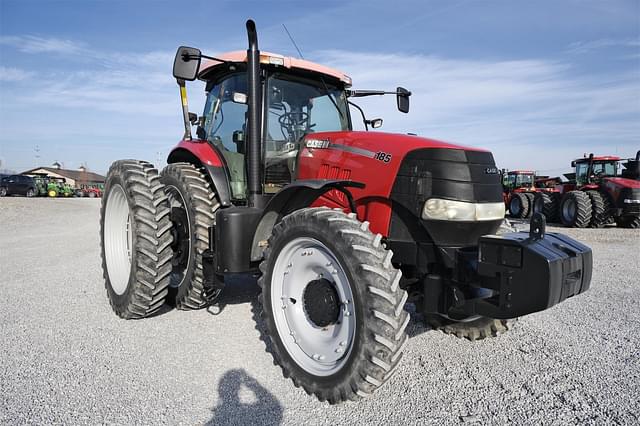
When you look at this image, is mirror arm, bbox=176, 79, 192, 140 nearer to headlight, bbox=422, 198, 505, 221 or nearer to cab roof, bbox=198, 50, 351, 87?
cab roof, bbox=198, 50, 351, 87

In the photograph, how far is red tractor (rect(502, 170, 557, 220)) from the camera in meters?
16.7

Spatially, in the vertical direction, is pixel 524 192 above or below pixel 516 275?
below

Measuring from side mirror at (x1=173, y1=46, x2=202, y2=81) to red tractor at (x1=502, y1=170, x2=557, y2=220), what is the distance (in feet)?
44.9

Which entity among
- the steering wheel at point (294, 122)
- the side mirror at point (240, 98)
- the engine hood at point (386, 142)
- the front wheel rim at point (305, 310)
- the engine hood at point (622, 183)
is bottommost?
the front wheel rim at point (305, 310)

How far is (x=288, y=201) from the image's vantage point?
129 inches

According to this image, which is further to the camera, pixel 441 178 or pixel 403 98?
pixel 403 98

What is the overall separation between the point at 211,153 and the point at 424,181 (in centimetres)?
226

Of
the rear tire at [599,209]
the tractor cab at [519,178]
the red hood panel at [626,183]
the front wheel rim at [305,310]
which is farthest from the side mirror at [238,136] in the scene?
the tractor cab at [519,178]

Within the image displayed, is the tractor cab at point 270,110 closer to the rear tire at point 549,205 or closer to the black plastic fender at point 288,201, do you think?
the black plastic fender at point 288,201

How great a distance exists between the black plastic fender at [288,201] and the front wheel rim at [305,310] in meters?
0.43

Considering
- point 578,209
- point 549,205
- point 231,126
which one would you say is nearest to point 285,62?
point 231,126

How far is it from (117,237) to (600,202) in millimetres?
13756

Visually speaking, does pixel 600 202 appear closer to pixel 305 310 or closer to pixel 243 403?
pixel 305 310

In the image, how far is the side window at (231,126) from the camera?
12.8ft
